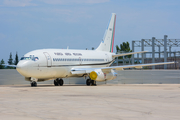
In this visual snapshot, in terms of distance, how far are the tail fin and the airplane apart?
0.99 metres

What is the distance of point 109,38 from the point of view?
39688mm

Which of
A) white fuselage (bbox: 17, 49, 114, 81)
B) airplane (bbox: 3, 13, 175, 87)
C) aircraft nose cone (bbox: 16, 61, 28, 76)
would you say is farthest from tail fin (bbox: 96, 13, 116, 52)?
aircraft nose cone (bbox: 16, 61, 28, 76)

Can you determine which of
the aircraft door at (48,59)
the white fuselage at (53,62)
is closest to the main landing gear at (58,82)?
the white fuselage at (53,62)

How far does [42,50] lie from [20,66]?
364 cm

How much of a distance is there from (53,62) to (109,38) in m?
12.8

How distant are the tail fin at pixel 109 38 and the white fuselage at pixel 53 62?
3822mm

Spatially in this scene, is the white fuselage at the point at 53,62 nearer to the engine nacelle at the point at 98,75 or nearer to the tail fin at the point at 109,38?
the engine nacelle at the point at 98,75

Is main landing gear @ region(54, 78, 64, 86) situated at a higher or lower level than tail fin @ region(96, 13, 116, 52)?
lower

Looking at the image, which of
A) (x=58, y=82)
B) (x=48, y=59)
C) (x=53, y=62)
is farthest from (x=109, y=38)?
(x=48, y=59)

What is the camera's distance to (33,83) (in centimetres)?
2780

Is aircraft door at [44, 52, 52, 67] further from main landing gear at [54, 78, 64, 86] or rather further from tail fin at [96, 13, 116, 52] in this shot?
tail fin at [96, 13, 116, 52]

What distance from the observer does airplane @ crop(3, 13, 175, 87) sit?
88.6 feet

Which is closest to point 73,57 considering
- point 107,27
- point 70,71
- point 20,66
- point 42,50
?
point 70,71

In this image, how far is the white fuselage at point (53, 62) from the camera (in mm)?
26703
